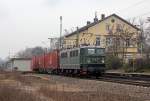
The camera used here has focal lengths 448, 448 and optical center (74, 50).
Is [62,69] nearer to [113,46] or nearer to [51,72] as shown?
[51,72]

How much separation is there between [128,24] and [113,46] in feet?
72.0

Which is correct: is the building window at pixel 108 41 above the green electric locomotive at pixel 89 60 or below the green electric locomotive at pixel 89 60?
above

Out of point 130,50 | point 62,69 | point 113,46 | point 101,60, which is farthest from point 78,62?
point 130,50

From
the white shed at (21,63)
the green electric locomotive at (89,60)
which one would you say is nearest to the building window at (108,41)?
the green electric locomotive at (89,60)

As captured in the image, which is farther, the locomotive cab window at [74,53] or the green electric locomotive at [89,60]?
the locomotive cab window at [74,53]

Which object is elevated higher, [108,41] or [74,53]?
[108,41]

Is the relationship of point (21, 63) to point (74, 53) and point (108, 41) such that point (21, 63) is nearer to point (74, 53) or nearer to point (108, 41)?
point (108, 41)

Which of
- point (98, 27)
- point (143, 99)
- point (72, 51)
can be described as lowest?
point (143, 99)

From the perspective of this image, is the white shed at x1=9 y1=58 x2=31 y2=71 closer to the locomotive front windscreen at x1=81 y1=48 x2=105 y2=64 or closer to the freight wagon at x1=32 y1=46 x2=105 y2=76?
the freight wagon at x1=32 y1=46 x2=105 y2=76

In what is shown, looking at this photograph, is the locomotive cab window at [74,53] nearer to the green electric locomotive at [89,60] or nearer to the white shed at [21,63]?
the green electric locomotive at [89,60]

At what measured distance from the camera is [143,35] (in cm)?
7450

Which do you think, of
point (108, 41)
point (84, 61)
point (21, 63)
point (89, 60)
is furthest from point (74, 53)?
point (21, 63)

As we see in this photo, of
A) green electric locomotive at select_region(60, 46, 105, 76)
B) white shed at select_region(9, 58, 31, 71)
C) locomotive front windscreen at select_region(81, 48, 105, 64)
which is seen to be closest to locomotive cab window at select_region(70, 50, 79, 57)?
green electric locomotive at select_region(60, 46, 105, 76)

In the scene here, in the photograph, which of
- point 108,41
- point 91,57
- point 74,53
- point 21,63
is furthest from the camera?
point 21,63
